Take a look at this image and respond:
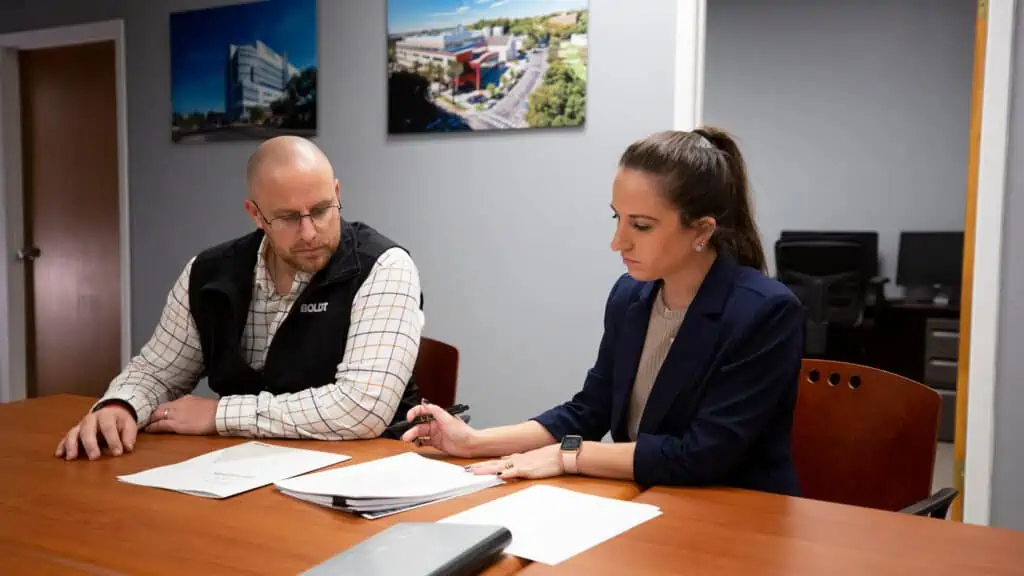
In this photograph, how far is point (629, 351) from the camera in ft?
5.28

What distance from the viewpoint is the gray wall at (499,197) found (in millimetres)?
3021

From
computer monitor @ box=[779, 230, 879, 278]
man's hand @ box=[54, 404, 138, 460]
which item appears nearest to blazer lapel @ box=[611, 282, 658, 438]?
man's hand @ box=[54, 404, 138, 460]

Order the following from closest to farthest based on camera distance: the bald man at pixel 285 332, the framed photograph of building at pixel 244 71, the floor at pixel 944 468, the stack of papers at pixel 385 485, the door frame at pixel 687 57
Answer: the stack of papers at pixel 385 485
the bald man at pixel 285 332
the door frame at pixel 687 57
the framed photograph of building at pixel 244 71
the floor at pixel 944 468

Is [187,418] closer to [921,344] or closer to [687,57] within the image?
[687,57]

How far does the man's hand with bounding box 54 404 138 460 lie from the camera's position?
1.53 meters

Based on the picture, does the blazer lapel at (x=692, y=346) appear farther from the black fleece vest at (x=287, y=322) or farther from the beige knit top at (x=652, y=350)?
the black fleece vest at (x=287, y=322)

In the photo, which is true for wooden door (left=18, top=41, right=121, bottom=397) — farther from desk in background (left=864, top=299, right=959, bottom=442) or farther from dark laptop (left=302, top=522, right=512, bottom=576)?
desk in background (left=864, top=299, right=959, bottom=442)

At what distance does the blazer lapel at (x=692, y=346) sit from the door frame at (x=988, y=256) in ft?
5.25

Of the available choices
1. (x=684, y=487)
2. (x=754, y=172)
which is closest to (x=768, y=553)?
(x=684, y=487)

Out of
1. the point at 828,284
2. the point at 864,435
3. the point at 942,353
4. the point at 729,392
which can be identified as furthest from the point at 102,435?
the point at 942,353

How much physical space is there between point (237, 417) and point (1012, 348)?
235 centimetres

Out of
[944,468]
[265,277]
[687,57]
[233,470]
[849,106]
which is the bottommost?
[944,468]

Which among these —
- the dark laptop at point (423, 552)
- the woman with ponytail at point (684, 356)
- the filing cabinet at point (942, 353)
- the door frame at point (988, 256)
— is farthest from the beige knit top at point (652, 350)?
the filing cabinet at point (942, 353)

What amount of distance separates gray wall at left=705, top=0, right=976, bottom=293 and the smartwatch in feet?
14.0
